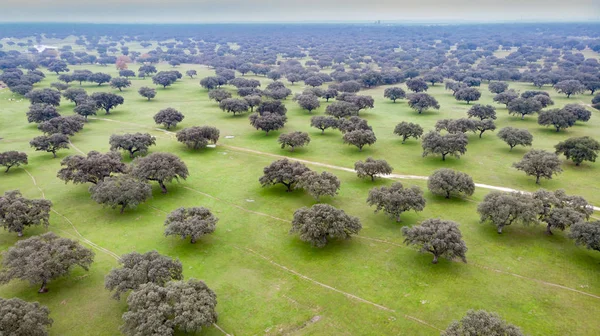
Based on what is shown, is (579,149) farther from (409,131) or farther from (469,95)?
(469,95)

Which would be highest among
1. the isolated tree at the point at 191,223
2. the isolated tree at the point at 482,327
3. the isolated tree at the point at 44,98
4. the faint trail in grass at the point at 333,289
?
the isolated tree at the point at 44,98

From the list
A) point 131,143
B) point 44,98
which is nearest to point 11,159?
point 131,143

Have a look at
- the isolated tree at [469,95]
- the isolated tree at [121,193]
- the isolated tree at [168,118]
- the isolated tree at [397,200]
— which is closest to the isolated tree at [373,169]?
the isolated tree at [397,200]

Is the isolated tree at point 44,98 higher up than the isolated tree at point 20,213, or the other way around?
the isolated tree at point 44,98

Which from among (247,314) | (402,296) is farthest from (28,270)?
(402,296)

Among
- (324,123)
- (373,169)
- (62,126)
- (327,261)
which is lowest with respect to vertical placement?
(327,261)

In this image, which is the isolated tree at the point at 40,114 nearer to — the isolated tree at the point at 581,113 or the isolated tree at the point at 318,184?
the isolated tree at the point at 318,184

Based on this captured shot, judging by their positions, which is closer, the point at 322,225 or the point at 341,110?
the point at 322,225
